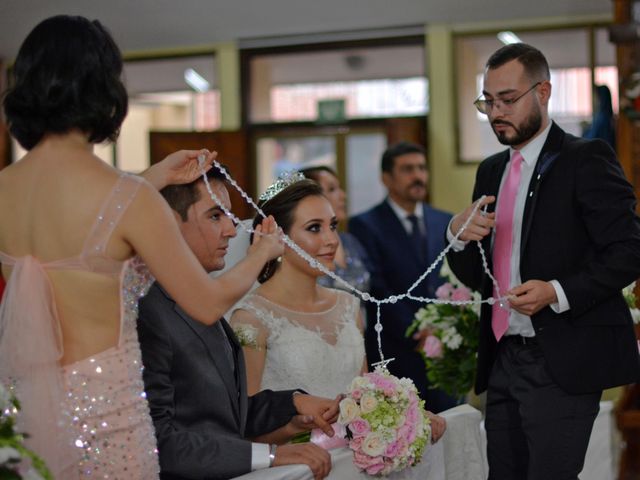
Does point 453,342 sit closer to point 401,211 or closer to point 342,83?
point 401,211

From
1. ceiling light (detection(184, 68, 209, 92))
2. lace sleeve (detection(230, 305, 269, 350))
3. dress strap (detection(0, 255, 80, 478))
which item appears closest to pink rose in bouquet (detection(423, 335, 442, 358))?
lace sleeve (detection(230, 305, 269, 350))

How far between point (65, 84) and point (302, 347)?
1.55 metres

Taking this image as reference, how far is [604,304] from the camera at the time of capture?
9.59ft

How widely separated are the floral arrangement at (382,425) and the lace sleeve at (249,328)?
2.00ft

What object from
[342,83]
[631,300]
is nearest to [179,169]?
[631,300]

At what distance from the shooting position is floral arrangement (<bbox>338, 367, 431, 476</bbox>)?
2.59 m

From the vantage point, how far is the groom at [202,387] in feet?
7.70

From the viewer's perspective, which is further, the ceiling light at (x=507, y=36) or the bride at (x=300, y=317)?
the ceiling light at (x=507, y=36)

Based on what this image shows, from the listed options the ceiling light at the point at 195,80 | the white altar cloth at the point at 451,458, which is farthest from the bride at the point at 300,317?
the ceiling light at the point at 195,80

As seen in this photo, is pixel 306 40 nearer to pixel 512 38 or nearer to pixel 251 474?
pixel 512 38

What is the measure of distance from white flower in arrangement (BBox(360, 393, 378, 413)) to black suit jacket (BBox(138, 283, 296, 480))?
336mm

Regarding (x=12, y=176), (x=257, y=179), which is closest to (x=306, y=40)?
(x=257, y=179)

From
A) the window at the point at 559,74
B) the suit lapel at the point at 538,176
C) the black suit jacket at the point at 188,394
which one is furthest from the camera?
the window at the point at 559,74

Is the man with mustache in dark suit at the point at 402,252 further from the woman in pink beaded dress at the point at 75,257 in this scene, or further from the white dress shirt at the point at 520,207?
the woman in pink beaded dress at the point at 75,257
